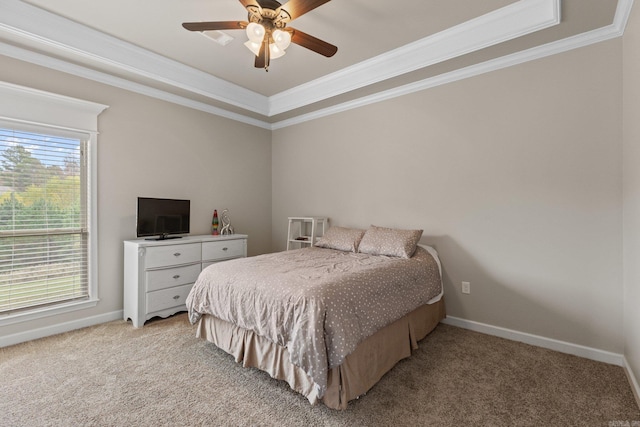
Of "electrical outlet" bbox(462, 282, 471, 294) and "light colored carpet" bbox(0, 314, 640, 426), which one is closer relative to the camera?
"light colored carpet" bbox(0, 314, 640, 426)

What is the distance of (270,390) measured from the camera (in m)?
1.94

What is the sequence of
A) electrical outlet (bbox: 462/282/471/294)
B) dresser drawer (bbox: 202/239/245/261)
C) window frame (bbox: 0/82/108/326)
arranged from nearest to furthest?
1. window frame (bbox: 0/82/108/326)
2. electrical outlet (bbox: 462/282/471/294)
3. dresser drawer (bbox: 202/239/245/261)

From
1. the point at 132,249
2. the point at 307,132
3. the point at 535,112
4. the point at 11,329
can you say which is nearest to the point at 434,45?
the point at 535,112

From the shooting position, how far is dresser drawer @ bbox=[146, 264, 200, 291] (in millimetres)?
3033

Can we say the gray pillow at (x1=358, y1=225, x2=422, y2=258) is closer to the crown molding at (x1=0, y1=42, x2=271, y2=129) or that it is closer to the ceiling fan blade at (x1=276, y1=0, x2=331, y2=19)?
the ceiling fan blade at (x1=276, y1=0, x2=331, y2=19)

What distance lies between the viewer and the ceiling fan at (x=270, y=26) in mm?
1921

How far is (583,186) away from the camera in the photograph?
94.8 inches

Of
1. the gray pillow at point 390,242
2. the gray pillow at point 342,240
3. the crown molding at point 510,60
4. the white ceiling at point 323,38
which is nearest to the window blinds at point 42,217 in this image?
the white ceiling at point 323,38

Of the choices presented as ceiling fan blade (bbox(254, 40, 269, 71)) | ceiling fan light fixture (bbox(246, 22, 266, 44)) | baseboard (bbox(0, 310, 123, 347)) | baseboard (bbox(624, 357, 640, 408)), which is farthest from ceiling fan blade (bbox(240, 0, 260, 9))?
baseboard (bbox(624, 357, 640, 408))

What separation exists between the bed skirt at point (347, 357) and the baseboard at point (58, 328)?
1.30 m

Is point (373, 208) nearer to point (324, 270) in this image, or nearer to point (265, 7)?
point (324, 270)

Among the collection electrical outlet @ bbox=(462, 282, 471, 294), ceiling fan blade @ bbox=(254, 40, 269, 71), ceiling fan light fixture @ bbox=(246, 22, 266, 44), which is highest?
ceiling fan light fixture @ bbox=(246, 22, 266, 44)

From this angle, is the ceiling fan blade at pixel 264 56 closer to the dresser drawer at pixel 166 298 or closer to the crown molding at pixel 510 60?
the crown molding at pixel 510 60

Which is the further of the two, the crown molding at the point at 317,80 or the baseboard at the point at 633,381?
the crown molding at the point at 317,80
